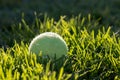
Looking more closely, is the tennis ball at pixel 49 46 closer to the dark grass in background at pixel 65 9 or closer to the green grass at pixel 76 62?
the green grass at pixel 76 62

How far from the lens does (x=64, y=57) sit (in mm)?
2996

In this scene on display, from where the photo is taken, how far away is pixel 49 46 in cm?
302

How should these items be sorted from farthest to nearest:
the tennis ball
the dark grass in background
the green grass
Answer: the dark grass in background
the tennis ball
the green grass

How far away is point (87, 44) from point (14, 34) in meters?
1.09

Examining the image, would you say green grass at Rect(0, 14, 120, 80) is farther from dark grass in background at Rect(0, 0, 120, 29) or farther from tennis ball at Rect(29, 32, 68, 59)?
dark grass in background at Rect(0, 0, 120, 29)

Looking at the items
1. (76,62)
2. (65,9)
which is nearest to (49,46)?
(76,62)

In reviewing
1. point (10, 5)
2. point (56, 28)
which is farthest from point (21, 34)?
point (10, 5)

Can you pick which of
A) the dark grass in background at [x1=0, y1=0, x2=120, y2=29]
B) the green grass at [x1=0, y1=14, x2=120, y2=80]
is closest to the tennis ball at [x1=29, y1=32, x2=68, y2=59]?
the green grass at [x1=0, y1=14, x2=120, y2=80]

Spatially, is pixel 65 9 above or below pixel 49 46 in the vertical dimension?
above

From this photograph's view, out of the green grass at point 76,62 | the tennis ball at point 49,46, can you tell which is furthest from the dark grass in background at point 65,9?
the tennis ball at point 49,46

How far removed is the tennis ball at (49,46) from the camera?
301 centimetres

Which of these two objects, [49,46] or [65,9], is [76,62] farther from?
[65,9]

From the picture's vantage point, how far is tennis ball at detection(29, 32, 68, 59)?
3.01 meters

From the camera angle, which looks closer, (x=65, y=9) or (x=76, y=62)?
(x=76, y=62)
